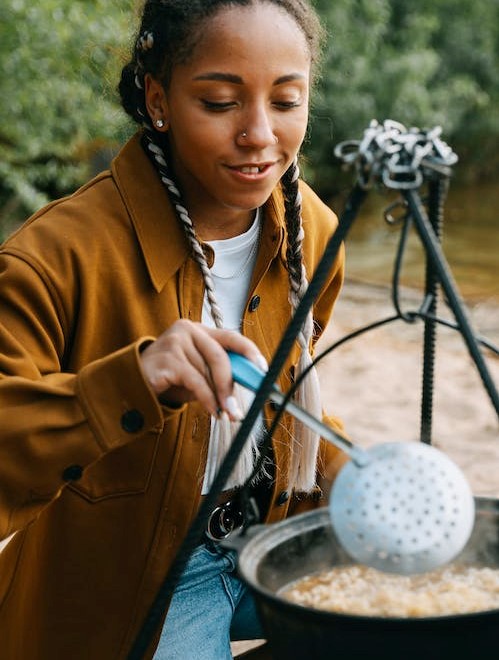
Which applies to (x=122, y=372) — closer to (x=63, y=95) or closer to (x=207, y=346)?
(x=207, y=346)

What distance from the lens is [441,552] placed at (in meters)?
1.35

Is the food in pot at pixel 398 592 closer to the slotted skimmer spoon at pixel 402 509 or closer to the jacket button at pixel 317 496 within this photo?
the slotted skimmer spoon at pixel 402 509

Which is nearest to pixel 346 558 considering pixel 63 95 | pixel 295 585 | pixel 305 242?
pixel 295 585

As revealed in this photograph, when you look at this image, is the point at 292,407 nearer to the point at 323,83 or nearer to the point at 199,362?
the point at 199,362

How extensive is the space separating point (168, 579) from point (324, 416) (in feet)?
3.15

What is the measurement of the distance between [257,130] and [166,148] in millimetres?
332

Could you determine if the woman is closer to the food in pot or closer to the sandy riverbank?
the food in pot

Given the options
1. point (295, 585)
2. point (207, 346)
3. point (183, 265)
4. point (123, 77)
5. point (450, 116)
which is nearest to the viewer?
point (207, 346)

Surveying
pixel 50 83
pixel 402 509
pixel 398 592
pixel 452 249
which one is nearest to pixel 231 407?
pixel 402 509

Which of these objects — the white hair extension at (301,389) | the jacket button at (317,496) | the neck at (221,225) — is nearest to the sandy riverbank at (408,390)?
the jacket button at (317,496)

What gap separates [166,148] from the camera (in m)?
2.10

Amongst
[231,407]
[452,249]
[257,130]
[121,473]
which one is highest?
[257,130]

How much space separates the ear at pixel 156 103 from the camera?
2.00 m

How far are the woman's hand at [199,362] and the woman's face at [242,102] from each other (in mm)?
487
